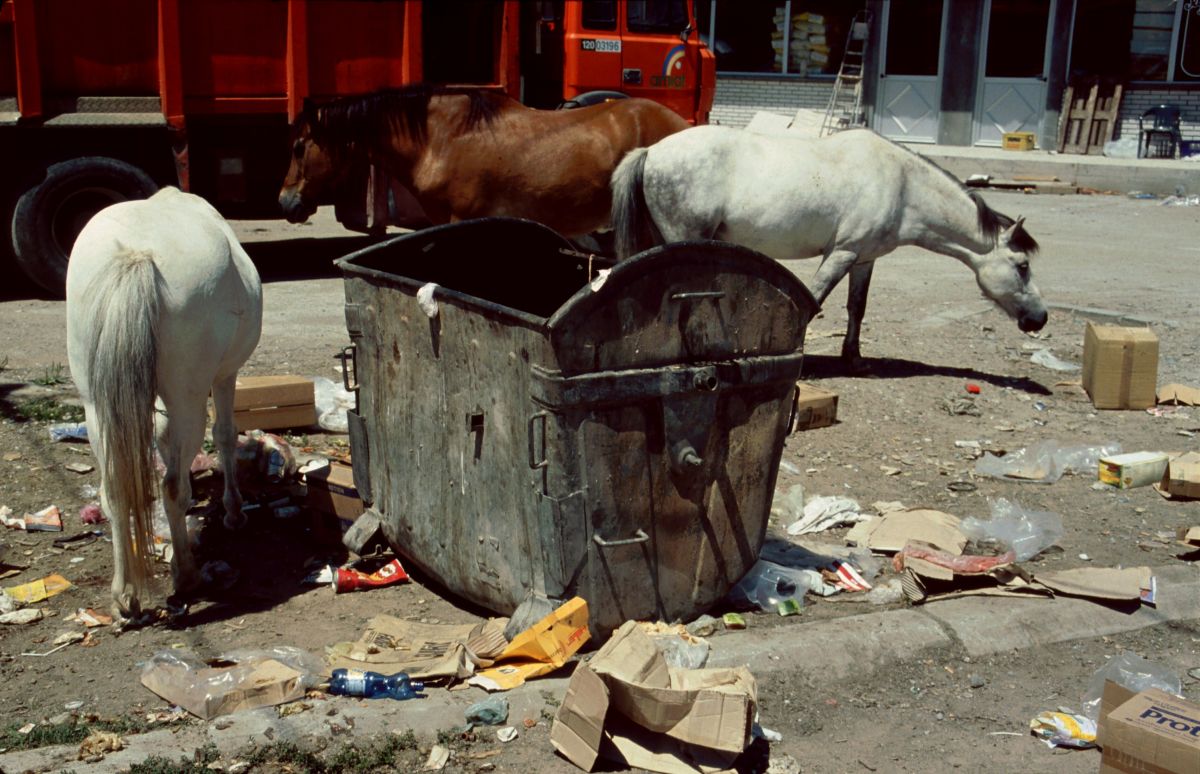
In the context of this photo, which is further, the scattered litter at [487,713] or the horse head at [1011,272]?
the horse head at [1011,272]

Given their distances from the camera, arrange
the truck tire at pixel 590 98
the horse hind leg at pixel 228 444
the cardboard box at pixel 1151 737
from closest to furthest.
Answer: the cardboard box at pixel 1151 737 < the horse hind leg at pixel 228 444 < the truck tire at pixel 590 98

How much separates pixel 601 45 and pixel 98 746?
31.5 ft

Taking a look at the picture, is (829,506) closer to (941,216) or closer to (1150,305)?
(941,216)

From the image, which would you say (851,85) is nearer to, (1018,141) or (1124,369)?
(1018,141)

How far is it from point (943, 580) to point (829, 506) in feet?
3.40

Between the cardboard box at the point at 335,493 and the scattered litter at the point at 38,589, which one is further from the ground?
the cardboard box at the point at 335,493

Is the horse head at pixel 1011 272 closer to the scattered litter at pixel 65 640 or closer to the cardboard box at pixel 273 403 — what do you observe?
the cardboard box at pixel 273 403

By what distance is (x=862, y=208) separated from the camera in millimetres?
8078

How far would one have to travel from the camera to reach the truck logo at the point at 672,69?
40.4 ft

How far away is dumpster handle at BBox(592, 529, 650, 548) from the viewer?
4102mm

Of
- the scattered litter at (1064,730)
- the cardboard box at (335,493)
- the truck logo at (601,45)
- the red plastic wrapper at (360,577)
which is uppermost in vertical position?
the truck logo at (601,45)

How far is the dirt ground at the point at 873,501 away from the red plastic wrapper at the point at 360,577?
5 cm

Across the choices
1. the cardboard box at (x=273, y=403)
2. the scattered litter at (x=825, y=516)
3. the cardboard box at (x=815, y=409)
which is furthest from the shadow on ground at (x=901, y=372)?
the cardboard box at (x=273, y=403)

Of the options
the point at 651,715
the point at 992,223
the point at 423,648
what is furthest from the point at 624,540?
the point at 992,223
